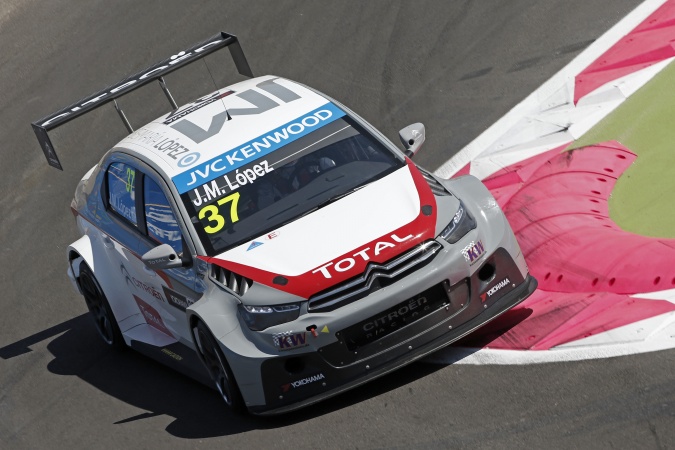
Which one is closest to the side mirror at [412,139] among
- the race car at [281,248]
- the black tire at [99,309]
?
the race car at [281,248]

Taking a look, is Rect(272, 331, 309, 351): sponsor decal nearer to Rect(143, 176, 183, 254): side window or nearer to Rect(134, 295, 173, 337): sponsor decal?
Rect(143, 176, 183, 254): side window

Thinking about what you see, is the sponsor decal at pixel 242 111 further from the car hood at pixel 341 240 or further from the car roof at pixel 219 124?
the car hood at pixel 341 240

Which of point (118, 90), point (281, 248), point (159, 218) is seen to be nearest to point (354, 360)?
point (281, 248)

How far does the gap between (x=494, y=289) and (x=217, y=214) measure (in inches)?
78.2

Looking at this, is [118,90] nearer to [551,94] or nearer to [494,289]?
[494,289]

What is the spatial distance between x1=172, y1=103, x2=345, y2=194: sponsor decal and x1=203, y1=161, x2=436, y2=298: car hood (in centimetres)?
77

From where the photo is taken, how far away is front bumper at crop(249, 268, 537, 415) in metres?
7.82

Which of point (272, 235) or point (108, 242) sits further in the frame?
point (108, 242)

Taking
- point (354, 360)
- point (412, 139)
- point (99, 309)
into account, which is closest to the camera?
point (354, 360)

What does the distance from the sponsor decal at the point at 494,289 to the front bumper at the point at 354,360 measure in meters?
0.08

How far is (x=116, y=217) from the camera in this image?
991cm

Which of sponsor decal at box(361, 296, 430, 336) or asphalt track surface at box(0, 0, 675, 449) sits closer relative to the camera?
asphalt track surface at box(0, 0, 675, 449)

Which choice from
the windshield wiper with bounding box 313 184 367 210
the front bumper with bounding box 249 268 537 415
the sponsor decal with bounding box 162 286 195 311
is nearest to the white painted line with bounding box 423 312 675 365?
the front bumper with bounding box 249 268 537 415

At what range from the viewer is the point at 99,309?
10.4 meters
